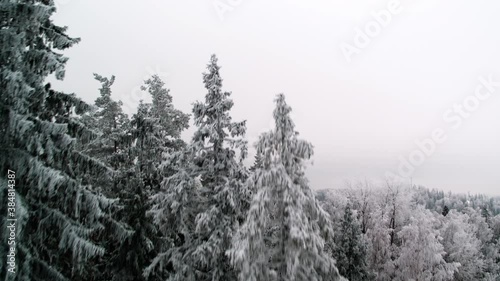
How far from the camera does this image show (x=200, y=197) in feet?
45.9

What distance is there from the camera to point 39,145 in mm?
9312

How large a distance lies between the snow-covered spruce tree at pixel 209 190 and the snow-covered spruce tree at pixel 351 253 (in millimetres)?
17463

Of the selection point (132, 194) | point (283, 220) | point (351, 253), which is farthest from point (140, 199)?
point (351, 253)

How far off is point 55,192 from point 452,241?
166 ft

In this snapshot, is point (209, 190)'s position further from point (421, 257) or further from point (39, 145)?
point (421, 257)

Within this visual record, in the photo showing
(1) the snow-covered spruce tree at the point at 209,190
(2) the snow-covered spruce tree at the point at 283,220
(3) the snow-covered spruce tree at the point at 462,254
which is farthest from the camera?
(3) the snow-covered spruce tree at the point at 462,254

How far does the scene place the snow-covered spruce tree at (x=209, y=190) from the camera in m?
13.3

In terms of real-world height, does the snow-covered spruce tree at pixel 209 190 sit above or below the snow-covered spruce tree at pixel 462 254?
above

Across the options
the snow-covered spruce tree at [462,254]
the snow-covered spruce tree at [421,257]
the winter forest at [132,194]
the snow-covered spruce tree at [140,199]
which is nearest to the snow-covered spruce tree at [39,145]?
the winter forest at [132,194]

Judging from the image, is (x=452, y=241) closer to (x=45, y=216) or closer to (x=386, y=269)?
(x=386, y=269)

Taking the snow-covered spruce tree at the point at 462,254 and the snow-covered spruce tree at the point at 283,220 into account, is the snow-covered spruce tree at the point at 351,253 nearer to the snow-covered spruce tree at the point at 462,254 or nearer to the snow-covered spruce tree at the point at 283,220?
the snow-covered spruce tree at the point at 462,254

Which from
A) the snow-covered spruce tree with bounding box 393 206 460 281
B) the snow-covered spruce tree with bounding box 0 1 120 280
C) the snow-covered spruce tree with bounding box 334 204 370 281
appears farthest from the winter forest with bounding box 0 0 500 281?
the snow-covered spruce tree with bounding box 393 206 460 281

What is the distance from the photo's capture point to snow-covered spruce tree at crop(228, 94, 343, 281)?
1052 cm

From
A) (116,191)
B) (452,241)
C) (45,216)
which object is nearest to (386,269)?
(452,241)
